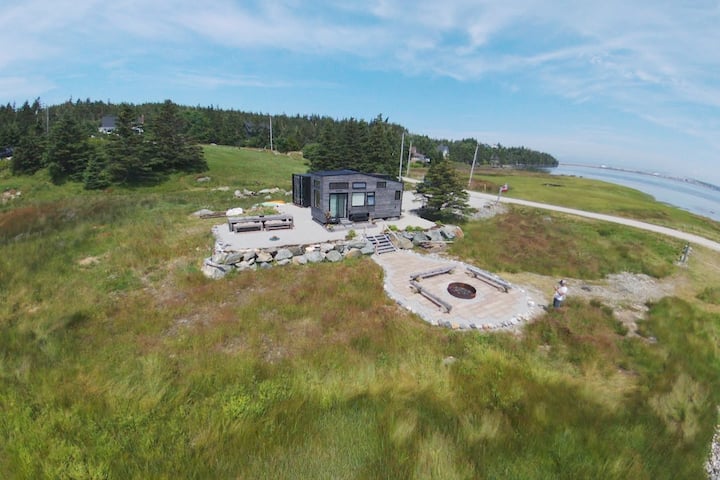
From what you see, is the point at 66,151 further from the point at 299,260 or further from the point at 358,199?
the point at 299,260

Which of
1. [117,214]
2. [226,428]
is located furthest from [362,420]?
[117,214]

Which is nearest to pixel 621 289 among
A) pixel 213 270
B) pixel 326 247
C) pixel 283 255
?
pixel 326 247

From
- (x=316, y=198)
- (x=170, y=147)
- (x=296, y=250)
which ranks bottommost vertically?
(x=296, y=250)

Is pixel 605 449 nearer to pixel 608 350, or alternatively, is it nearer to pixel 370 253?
pixel 608 350

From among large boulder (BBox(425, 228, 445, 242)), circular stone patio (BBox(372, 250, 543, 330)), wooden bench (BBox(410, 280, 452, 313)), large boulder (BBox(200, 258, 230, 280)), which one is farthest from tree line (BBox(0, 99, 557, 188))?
large boulder (BBox(200, 258, 230, 280))

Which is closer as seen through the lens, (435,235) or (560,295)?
(560,295)

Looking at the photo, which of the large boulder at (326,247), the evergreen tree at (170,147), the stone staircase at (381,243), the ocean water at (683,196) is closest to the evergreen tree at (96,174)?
the evergreen tree at (170,147)
